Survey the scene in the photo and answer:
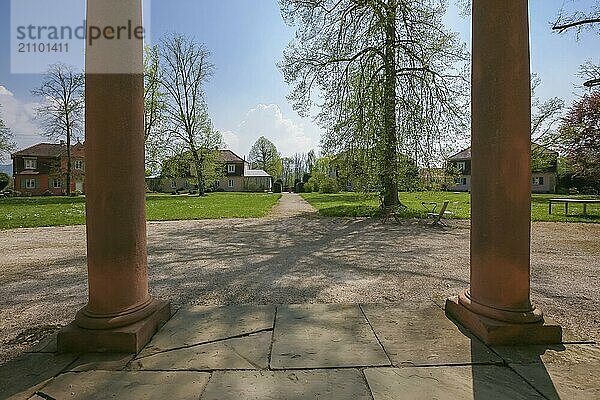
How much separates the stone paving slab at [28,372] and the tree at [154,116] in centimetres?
3354

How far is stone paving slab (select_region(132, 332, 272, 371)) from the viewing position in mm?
2768

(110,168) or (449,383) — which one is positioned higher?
(110,168)

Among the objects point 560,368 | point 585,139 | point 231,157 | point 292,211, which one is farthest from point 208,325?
point 231,157

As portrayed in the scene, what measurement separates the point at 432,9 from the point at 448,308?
15.0 metres

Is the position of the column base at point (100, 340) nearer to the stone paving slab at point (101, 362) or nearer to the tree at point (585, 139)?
the stone paving slab at point (101, 362)

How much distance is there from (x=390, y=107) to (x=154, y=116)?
27.4 metres

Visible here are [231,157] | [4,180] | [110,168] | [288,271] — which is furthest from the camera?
[231,157]

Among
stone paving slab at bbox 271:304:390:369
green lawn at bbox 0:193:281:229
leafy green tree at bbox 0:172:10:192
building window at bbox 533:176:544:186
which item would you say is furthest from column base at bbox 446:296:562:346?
building window at bbox 533:176:544:186

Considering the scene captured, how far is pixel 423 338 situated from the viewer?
326 cm

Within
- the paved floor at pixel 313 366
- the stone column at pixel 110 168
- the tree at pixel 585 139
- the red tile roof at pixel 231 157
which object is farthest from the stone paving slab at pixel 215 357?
the red tile roof at pixel 231 157

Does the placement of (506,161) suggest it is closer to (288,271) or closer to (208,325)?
(208,325)

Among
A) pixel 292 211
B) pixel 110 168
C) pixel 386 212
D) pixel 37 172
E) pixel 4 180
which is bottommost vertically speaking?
pixel 292 211

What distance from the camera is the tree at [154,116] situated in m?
34.6

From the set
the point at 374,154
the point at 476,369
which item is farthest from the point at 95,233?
the point at 374,154
